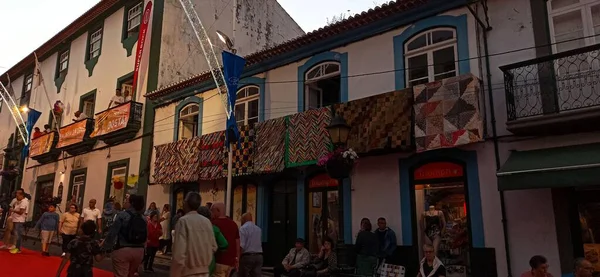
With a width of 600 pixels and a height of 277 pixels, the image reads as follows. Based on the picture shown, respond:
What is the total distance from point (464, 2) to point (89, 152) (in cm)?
1674

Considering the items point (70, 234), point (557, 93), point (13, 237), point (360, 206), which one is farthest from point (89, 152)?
point (557, 93)

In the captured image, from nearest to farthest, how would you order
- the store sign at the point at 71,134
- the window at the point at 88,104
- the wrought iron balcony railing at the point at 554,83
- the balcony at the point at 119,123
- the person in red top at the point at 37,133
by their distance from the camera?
1. the wrought iron balcony railing at the point at 554,83
2. the balcony at the point at 119,123
3. the store sign at the point at 71,134
4. the window at the point at 88,104
5. the person in red top at the point at 37,133

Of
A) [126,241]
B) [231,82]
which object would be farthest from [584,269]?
[231,82]

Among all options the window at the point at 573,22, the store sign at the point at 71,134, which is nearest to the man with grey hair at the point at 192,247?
the window at the point at 573,22

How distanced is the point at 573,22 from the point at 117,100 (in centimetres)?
1609

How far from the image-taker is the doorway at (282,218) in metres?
12.2

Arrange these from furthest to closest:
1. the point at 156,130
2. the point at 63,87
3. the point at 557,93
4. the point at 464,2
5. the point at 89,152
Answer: the point at 63,87 → the point at 89,152 → the point at 156,130 → the point at 464,2 → the point at 557,93

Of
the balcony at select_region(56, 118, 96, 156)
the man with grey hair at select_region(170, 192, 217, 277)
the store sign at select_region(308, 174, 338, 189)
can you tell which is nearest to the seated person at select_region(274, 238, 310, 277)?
the store sign at select_region(308, 174, 338, 189)

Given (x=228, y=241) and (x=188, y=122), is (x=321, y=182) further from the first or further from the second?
(x=188, y=122)

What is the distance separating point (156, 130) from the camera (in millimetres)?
17000

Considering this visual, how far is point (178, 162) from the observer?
1479 cm

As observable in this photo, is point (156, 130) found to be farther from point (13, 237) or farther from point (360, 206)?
point (360, 206)

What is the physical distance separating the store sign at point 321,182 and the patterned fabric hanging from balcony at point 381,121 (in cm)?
150

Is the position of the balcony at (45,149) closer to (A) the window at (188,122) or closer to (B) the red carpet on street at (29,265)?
(A) the window at (188,122)
